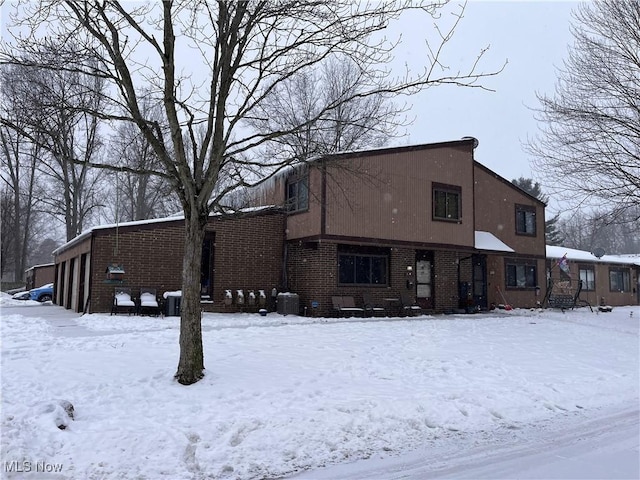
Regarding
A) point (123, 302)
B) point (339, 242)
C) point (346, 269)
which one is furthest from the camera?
point (346, 269)

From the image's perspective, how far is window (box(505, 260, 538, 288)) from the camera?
22.8 m

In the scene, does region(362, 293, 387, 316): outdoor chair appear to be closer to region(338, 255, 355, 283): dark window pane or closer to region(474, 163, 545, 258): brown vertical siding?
region(338, 255, 355, 283): dark window pane

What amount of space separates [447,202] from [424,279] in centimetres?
307

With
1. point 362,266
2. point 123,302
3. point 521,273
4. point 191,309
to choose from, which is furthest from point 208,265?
point 521,273

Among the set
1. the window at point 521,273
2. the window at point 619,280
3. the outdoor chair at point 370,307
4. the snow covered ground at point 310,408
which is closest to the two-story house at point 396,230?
the outdoor chair at point 370,307

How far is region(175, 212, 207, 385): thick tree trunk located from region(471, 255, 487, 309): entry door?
646 inches

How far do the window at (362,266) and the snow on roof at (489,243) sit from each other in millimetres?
4403

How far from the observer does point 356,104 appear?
2927 cm

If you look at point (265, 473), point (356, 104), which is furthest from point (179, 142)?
point (356, 104)

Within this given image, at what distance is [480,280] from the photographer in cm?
2181

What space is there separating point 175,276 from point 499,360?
32.8ft

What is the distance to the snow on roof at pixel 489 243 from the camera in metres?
20.4

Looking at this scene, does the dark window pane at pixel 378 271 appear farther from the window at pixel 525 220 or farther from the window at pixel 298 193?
the window at pixel 525 220

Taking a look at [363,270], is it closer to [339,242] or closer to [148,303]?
[339,242]
